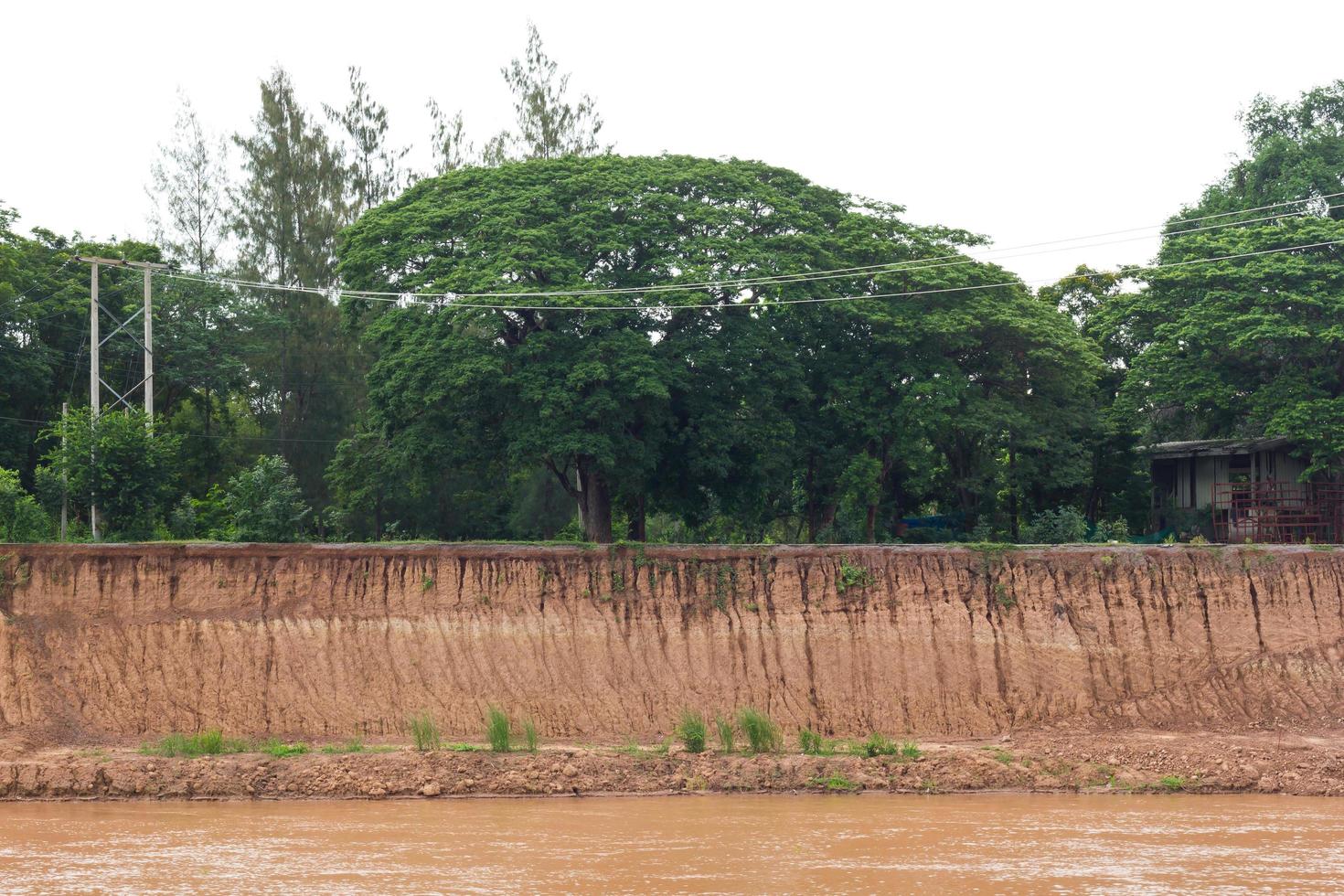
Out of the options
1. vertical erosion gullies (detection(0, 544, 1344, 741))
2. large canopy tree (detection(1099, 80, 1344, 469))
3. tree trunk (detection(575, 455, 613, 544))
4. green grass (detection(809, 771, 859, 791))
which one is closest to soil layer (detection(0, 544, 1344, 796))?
vertical erosion gullies (detection(0, 544, 1344, 741))

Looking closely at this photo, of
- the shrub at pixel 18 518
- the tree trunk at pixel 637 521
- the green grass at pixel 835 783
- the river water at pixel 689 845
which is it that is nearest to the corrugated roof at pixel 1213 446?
the tree trunk at pixel 637 521

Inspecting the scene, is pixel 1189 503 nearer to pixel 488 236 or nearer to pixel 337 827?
pixel 488 236

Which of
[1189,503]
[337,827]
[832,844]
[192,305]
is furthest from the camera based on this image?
[192,305]

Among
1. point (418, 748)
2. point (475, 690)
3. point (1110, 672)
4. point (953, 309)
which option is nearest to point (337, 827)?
point (418, 748)

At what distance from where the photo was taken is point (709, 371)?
98.6 ft

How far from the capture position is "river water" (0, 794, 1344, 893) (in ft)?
47.9

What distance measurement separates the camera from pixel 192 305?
4128 cm

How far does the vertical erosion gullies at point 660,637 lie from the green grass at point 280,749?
68cm

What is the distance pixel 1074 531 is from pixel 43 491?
23311 mm

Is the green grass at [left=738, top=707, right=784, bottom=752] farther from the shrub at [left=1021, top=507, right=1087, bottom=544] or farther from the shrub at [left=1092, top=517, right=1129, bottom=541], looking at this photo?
the shrub at [left=1092, top=517, right=1129, bottom=541]

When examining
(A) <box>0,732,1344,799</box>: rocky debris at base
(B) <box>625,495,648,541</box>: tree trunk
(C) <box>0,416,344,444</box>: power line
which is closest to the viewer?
(A) <box>0,732,1344,799</box>: rocky debris at base

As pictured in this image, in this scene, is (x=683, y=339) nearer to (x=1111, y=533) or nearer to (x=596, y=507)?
(x=596, y=507)

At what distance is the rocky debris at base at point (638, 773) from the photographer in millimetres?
19656

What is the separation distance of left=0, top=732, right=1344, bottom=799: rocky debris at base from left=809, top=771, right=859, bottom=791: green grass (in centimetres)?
2
